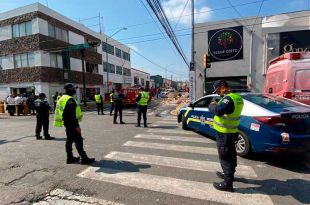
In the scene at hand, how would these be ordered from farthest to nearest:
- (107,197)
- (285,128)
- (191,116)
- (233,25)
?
(233,25)
(191,116)
(285,128)
(107,197)

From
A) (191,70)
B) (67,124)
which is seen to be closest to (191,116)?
(67,124)

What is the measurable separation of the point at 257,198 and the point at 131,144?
13.4 feet

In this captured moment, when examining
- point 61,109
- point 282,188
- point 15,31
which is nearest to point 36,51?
point 15,31

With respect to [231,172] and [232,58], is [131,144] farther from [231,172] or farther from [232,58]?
[232,58]

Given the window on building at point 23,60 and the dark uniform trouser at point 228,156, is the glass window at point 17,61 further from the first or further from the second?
the dark uniform trouser at point 228,156

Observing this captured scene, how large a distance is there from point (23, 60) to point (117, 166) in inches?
958

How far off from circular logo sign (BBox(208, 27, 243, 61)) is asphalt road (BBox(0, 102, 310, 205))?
1275 cm

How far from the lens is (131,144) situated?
6906mm

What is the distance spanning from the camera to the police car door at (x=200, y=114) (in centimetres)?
727

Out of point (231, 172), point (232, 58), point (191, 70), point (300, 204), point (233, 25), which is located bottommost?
point (300, 204)

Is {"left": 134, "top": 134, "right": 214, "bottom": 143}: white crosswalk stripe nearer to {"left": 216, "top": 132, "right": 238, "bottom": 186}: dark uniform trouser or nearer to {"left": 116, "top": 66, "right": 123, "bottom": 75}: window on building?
{"left": 216, "top": 132, "right": 238, "bottom": 186}: dark uniform trouser

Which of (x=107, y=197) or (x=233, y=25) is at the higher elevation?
(x=233, y=25)

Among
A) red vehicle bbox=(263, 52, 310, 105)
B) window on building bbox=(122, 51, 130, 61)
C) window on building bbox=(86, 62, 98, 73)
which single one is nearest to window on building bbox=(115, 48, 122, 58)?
window on building bbox=(122, 51, 130, 61)

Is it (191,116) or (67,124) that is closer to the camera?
(67,124)
